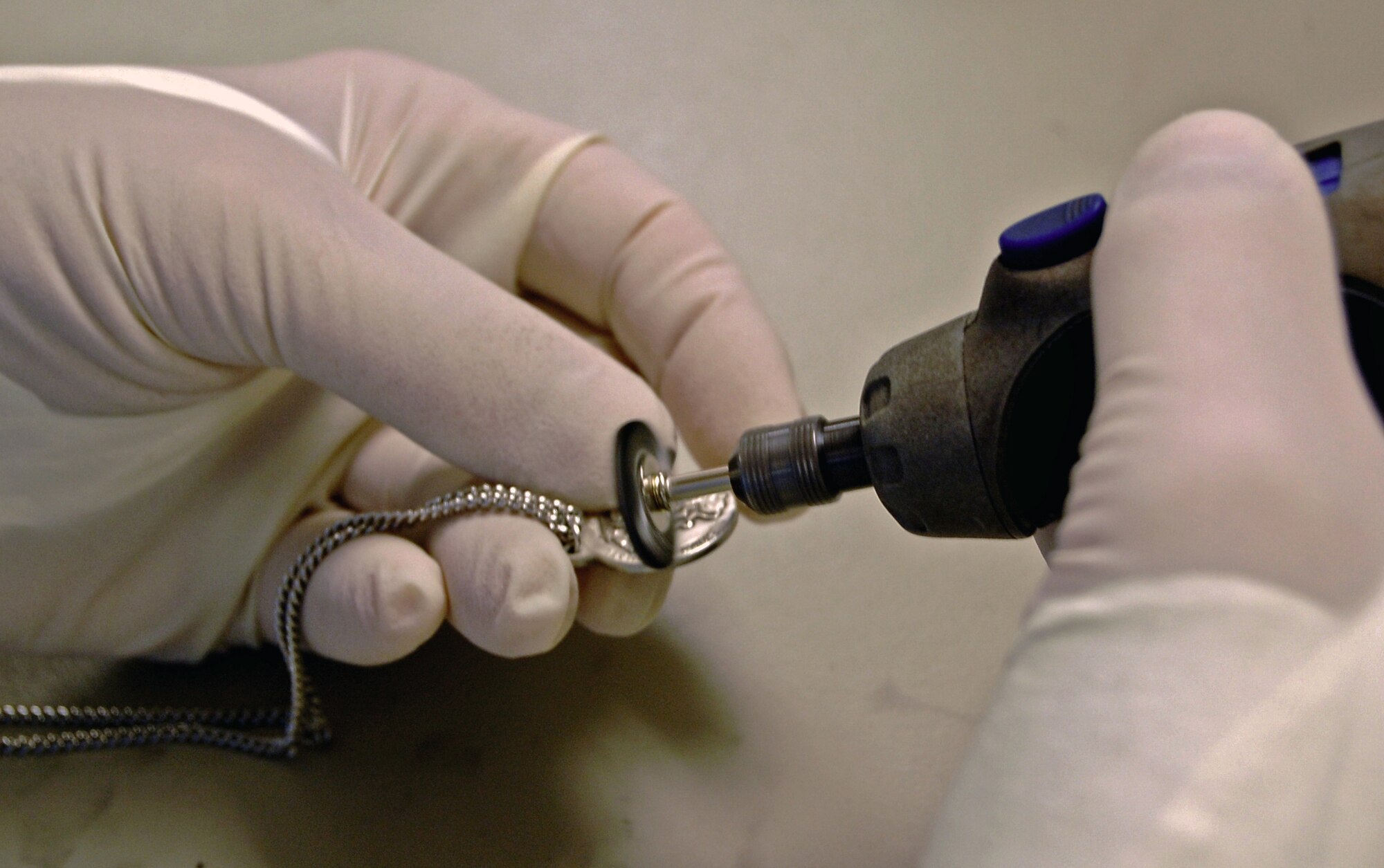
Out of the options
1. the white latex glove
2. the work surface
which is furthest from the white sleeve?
the work surface

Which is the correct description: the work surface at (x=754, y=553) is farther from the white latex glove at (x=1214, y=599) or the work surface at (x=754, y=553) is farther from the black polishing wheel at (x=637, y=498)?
the white latex glove at (x=1214, y=599)

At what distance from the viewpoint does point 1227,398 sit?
0.71 ft

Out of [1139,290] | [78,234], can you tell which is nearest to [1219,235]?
[1139,290]

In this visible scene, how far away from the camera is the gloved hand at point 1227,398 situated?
0.21 meters

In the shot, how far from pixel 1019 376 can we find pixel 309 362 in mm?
262

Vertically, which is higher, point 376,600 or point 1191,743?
point 1191,743

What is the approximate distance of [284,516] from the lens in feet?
1.48

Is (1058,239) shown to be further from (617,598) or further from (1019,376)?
(617,598)

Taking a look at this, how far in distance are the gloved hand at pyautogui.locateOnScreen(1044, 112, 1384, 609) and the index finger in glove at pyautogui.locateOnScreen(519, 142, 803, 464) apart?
22 centimetres

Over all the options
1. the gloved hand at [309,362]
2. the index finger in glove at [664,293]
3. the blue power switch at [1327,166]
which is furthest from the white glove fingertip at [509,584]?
the blue power switch at [1327,166]

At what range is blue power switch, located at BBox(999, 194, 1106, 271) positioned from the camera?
0.90ft

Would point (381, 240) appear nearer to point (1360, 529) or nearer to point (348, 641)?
point (348, 641)

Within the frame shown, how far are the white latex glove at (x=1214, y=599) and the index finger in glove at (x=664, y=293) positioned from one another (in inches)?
9.1

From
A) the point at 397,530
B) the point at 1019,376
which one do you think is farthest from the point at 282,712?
the point at 1019,376
